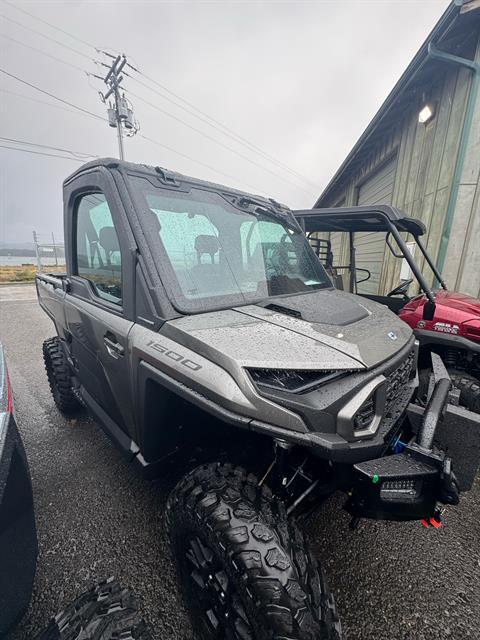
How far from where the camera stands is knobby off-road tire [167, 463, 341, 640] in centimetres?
100

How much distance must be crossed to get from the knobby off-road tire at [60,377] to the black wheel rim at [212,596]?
2.34 meters

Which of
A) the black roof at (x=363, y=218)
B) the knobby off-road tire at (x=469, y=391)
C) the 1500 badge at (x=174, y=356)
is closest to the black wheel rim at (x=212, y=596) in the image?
the 1500 badge at (x=174, y=356)

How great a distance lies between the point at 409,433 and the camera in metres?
1.69

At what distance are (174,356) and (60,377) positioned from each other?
7.87ft

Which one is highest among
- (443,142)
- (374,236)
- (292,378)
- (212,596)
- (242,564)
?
(443,142)

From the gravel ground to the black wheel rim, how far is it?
0.27 m

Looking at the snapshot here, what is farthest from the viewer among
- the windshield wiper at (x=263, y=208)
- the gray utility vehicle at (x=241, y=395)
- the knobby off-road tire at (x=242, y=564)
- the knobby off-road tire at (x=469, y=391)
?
the knobby off-road tire at (x=469, y=391)

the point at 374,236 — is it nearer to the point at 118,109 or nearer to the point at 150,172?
the point at 150,172

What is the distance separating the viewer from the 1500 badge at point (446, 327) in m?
2.59

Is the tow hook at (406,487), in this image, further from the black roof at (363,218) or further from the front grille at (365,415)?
the black roof at (363,218)

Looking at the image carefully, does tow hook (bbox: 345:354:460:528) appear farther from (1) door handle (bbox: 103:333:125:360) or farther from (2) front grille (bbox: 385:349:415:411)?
(1) door handle (bbox: 103:333:125:360)

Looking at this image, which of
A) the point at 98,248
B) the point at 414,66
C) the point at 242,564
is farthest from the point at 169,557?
the point at 414,66

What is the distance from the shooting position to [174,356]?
1.33 meters

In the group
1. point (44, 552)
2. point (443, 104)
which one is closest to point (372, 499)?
point (44, 552)
